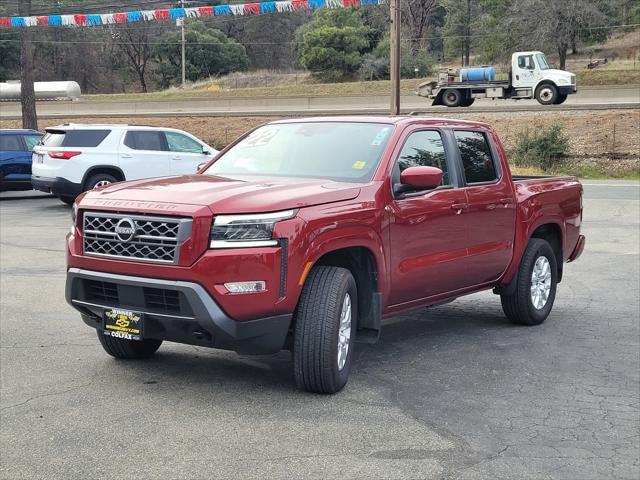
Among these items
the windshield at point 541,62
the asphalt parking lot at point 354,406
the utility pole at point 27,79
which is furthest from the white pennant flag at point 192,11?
the asphalt parking lot at point 354,406

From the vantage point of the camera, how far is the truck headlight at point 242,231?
5273 mm

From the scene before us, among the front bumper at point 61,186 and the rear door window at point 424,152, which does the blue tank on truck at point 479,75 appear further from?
the rear door window at point 424,152

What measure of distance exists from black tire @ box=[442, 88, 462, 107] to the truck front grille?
36577 mm

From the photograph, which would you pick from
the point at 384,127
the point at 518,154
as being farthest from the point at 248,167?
the point at 518,154

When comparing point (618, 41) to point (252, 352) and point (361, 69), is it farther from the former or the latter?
point (252, 352)

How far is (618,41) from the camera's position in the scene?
66.8m

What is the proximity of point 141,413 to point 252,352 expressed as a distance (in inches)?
30.3

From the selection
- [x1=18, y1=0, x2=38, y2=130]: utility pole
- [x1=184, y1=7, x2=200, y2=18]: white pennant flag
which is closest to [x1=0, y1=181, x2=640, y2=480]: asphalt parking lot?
[x1=18, y1=0, x2=38, y2=130]: utility pole

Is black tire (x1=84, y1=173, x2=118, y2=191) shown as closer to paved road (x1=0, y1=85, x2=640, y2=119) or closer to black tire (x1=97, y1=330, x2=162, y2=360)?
black tire (x1=97, y1=330, x2=162, y2=360)

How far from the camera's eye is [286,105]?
160 ft

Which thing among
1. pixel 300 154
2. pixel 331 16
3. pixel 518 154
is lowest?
pixel 518 154

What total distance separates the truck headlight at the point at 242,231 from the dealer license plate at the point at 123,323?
706mm

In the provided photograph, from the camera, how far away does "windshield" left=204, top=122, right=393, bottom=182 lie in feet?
21.0

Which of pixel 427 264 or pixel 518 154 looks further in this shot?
pixel 518 154
